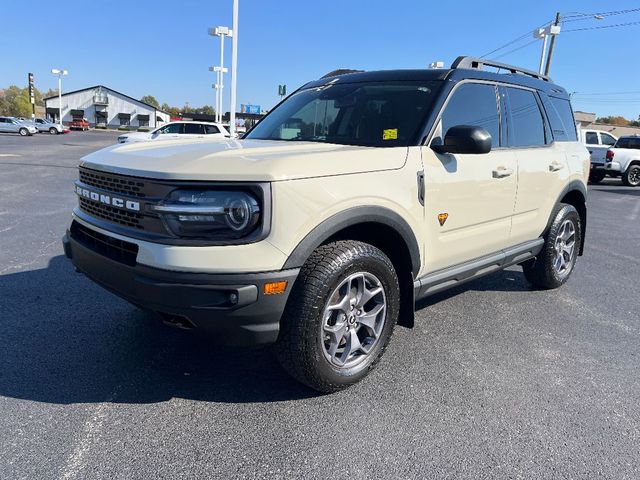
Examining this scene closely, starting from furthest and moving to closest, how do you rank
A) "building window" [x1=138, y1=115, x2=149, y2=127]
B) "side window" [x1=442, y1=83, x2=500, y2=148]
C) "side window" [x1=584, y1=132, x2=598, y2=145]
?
"building window" [x1=138, y1=115, x2=149, y2=127] < "side window" [x1=584, y1=132, x2=598, y2=145] < "side window" [x1=442, y1=83, x2=500, y2=148]

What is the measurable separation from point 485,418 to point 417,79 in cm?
238

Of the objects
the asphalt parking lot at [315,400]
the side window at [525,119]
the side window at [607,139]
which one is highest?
the side window at [607,139]

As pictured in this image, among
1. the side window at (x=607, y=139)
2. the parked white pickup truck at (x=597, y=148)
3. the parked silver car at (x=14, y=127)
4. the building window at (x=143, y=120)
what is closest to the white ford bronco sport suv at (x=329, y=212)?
the parked white pickup truck at (x=597, y=148)

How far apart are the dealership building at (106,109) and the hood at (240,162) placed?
84449mm

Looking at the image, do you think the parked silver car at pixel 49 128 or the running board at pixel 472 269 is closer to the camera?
the running board at pixel 472 269

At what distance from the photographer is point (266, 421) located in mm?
2654

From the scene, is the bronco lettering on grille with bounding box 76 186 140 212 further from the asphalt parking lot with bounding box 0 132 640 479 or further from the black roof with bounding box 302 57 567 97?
the black roof with bounding box 302 57 567 97

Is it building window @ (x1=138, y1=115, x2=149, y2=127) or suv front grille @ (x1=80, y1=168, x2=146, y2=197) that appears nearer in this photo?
suv front grille @ (x1=80, y1=168, x2=146, y2=197)

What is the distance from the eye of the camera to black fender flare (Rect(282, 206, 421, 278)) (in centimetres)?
252

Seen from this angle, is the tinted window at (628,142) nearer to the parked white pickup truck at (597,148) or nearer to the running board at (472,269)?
the parked white pickup truck at (597,148)

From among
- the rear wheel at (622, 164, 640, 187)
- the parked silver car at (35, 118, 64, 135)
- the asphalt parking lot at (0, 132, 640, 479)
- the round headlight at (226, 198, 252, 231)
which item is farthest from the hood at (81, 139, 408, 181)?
the parked silver car at (35, 118, 64, 135)

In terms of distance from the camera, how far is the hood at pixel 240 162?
7.81ft

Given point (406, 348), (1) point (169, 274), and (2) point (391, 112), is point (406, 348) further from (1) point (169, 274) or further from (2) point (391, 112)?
(1) point (169, 274)

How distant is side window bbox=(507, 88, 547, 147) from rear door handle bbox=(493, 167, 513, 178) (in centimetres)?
32
